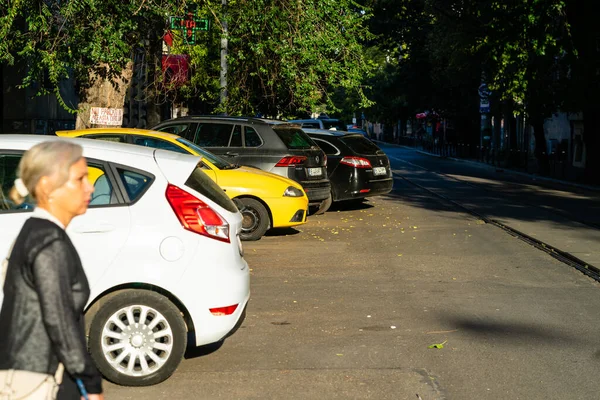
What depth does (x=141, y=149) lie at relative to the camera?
7.04 m

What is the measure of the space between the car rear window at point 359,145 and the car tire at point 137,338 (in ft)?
49.1

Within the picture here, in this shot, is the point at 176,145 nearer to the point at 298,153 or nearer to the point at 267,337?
the point at 298,153

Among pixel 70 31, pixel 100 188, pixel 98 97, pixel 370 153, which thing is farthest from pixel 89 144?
pixel 370 153

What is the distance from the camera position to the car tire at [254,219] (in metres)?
15.4

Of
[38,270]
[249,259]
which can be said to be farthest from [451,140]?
[38,270]

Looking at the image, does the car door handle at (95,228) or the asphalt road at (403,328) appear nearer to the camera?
the car door handle at (95,228)

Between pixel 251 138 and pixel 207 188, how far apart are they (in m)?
10.1

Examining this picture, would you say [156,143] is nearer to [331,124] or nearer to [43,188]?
[43,188]

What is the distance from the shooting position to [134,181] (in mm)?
6789

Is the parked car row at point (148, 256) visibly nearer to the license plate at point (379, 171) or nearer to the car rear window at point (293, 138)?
the car rear window at point (293, 138)

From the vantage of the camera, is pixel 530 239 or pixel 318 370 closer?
pixel 318 370

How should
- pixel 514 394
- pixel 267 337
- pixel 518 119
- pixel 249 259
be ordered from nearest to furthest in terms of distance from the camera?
pixel 514 394, pixel 267 337, pixel 249 259, pixel 518 119

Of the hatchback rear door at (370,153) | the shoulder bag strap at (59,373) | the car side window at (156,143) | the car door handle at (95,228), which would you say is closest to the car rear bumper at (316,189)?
the hatchback rear door at (370,153)

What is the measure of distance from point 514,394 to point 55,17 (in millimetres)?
13303
